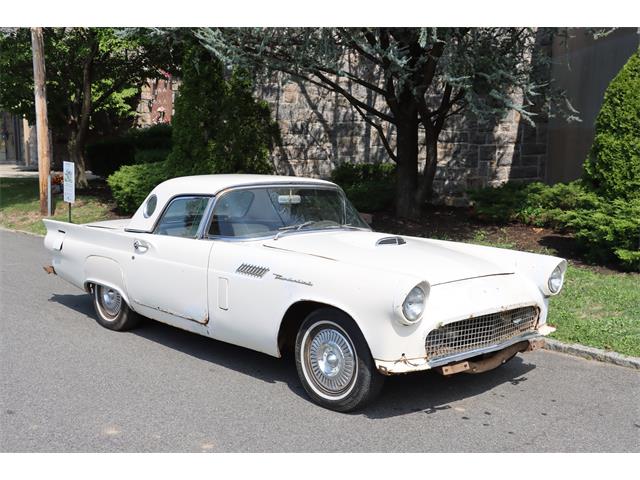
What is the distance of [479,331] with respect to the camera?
459cm

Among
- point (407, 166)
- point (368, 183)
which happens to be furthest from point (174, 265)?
point (368, 183)

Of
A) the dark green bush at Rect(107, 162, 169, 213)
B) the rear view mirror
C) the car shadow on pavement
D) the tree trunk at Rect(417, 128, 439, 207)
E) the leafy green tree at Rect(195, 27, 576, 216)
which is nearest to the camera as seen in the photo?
the car shadow on pavement

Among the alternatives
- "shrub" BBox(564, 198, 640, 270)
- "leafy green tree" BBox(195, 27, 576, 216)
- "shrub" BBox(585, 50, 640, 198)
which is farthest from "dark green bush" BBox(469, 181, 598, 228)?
"leafy green tree" BBox(195, 27, 576, 216)

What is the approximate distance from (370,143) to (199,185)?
10.3 m

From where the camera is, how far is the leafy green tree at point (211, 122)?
14.0 meters

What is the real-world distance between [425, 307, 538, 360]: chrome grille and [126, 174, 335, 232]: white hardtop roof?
209 centimetres

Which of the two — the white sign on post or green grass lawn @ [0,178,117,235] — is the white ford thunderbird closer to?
the white sign on post

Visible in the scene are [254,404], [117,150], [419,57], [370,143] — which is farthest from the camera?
[117,150]

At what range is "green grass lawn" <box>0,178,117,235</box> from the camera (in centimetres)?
1442

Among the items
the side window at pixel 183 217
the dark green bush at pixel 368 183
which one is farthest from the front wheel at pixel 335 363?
the dark green bush at pixel 368 183

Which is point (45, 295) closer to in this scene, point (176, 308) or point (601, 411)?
point (176, 308)

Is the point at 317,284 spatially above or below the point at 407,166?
below

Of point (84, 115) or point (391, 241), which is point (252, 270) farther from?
point (84, 115)

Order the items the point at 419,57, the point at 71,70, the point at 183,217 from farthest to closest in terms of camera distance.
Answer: the point at 71,70, the point at 419,57, the point at 183,217
